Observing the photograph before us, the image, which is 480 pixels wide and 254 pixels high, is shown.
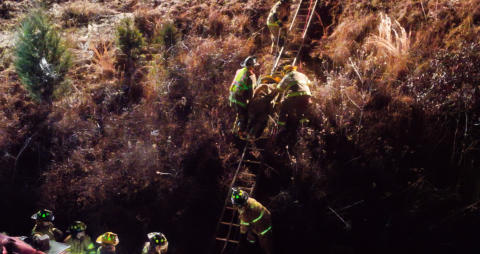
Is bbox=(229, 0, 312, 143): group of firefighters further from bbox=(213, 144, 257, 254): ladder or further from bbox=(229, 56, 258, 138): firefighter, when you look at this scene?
bbox=(213, 144, 257, 254): ladder

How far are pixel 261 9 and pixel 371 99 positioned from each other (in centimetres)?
522

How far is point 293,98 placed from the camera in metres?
6.38

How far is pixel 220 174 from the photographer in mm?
6871

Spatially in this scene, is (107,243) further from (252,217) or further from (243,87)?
(243,87)

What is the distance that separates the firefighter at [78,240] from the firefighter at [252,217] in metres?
2.51

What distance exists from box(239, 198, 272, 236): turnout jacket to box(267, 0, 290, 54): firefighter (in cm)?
460

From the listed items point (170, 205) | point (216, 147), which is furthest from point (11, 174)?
point (216, 147)

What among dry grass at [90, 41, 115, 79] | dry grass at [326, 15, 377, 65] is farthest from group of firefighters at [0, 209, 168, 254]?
dry grass at [326, 15, 377, 65]

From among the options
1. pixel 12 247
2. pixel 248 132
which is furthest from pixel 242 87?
pixel 12 247

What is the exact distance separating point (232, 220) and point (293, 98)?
228 centimetres

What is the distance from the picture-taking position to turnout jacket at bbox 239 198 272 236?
5.33 m

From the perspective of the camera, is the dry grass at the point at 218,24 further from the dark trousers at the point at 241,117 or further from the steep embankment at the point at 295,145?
the dark trousers at the point at 241,117

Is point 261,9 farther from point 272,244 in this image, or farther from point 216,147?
point 272,244

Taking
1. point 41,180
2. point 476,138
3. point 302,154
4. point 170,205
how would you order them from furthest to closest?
point 41,180 < point 170,205 < point 302,154 < point 476,138
